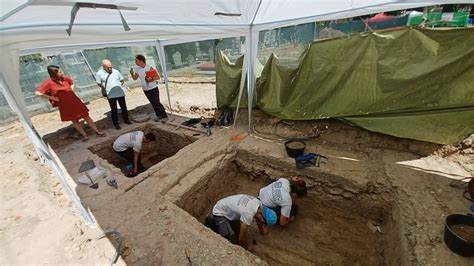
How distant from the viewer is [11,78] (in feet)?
7.43

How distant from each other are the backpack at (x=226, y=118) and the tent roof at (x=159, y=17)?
2.04 meters

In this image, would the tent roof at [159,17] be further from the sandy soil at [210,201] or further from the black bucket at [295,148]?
the black bucket at [295,148]

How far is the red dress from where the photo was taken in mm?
4211

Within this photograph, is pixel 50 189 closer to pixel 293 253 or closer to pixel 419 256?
pixel 293 253

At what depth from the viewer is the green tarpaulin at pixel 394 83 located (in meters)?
3.16

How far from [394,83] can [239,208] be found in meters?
3.18

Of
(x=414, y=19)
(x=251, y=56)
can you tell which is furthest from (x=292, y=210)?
(x=414, y=19)

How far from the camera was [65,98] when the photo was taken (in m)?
4.40

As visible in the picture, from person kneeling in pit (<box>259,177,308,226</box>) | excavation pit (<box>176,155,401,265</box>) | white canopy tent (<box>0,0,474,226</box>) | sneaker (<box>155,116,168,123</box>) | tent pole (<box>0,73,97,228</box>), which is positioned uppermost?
white canopy tent (<box>0,0,474,226</box>)

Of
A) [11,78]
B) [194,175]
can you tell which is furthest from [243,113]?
[11,78]

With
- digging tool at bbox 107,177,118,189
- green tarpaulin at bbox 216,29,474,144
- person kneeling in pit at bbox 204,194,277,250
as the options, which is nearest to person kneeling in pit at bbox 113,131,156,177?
digging tool at bbox 107,177,118,189

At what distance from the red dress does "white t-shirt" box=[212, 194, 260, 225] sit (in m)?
3.78

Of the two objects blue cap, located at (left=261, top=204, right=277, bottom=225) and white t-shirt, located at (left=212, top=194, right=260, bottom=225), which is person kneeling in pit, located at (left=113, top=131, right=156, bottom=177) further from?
blue cap, located at (left=261, top=204, right=277, bottom=225)

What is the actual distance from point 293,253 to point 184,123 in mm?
3912
